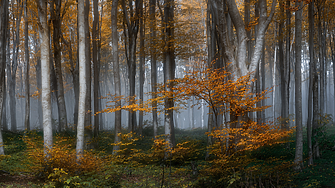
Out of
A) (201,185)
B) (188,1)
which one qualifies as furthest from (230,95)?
(188,1)

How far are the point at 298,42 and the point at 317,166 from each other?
426 centimetres

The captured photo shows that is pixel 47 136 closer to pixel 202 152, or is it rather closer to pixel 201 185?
pixel 201 185

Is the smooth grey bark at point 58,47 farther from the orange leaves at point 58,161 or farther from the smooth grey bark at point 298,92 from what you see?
the smooth grey bark at point 298,92

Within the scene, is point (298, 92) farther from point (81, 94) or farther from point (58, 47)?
point (58, 47)

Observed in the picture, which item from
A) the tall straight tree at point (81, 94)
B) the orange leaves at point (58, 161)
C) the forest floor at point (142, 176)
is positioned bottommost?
the forest floor at point (142, 176)

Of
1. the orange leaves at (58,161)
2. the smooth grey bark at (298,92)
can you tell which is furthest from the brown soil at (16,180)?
the smooth grey bark at (298,92)

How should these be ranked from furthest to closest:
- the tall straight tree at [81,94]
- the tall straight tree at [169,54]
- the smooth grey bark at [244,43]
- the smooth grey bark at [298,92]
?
the tall straight tree at [169,54] < the smooth grey bark at [244,43] < the smooth grey bark at [298,92] < the tall straight tree at [81,94]

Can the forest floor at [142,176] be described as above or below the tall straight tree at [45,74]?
below

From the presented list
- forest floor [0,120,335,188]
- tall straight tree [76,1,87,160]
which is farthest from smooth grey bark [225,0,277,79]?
tall straight tree [76,1,87,160]

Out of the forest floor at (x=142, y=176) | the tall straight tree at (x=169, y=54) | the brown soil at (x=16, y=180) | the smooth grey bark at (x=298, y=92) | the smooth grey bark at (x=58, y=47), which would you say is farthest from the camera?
the smooth grey bark at (x=58, y=47)

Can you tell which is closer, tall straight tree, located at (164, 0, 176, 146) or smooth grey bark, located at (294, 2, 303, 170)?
smooth grey bark, located at (294, 2, 303, 170)

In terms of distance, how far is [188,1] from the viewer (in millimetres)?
20078

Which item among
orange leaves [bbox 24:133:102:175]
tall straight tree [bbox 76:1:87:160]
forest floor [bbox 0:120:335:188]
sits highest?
tall straight tree [bbox 76:1:87:160]

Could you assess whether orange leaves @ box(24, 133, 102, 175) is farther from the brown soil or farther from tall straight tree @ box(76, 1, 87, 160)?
tall straight tree @ box(76, 1, 87, 160)
